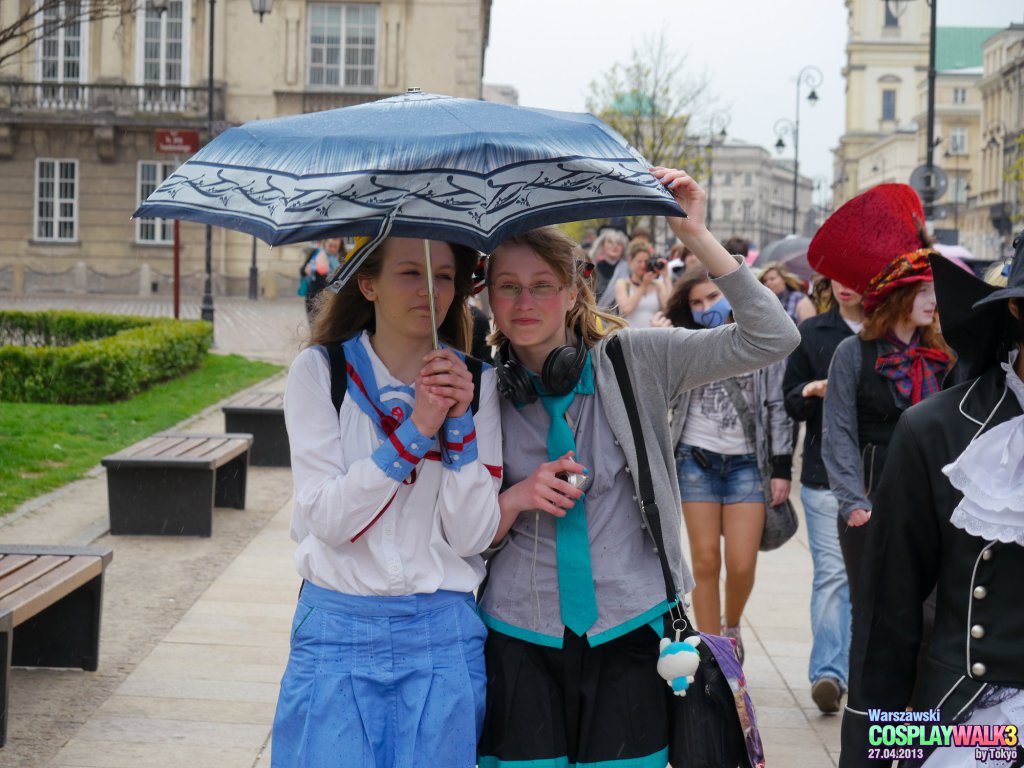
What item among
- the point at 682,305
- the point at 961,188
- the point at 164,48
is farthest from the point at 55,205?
the point at 961,188

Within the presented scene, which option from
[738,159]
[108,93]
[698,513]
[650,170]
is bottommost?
[698,513]

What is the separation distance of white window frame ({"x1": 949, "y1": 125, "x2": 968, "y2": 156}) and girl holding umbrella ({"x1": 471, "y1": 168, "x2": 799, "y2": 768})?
10485 cm

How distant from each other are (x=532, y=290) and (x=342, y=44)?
3726 centimetres

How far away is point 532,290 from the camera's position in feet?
9.97

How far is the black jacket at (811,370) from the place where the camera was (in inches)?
220

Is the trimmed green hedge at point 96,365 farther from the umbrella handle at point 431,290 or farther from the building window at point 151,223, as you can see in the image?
the building window at point 151,223

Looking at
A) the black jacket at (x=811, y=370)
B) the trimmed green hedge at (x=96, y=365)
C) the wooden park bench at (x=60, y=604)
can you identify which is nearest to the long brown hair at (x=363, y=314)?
the wooden park bench at (x=60, y=604)

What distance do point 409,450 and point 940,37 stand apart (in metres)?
124

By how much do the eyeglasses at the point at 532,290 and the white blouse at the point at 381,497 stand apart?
0.99ft

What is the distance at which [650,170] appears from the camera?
2889 mm

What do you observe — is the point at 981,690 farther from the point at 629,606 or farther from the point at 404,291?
the point at 404,291

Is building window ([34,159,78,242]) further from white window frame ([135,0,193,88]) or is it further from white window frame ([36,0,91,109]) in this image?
white window frame ([135,0,193,88])

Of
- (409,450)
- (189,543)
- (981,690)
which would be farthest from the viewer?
(189,543)

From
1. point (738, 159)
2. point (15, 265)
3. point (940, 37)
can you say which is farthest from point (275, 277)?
point (738, 159)
